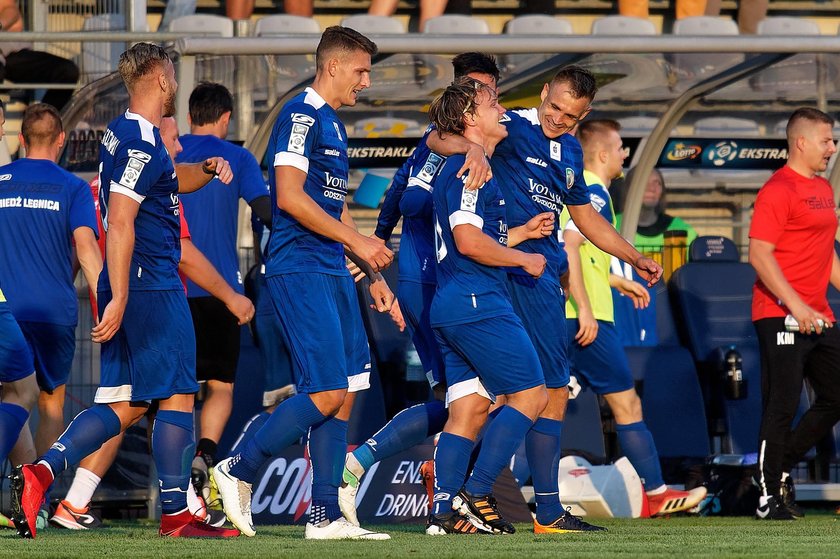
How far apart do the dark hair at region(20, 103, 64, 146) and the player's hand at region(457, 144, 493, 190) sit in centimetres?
278

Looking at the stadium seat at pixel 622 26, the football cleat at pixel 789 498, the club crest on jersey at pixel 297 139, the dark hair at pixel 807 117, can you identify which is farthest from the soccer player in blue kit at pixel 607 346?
the stadium seat at pixel 622 26

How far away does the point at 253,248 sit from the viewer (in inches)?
402

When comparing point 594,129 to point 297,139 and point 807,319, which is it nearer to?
point 807,319

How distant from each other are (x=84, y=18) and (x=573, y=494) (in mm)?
4799

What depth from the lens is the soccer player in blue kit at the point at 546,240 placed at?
6973 millimetres

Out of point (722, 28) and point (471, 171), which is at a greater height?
point (722, 28)

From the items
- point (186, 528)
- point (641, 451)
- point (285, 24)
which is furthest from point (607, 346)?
point (285, 24)

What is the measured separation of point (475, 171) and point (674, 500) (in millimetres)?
3285

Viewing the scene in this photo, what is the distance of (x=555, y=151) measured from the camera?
7.07m

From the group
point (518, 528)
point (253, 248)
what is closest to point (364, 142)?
point (253, 248)

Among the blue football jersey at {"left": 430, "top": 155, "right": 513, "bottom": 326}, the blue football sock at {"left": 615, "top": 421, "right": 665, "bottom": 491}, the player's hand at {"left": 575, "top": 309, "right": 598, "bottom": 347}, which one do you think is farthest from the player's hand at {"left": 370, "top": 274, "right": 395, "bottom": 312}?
the blue football sock at {"left": 615, "top": 421, "right": 665, "bottom": 491}

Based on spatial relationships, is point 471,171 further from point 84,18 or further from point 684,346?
point 84,18

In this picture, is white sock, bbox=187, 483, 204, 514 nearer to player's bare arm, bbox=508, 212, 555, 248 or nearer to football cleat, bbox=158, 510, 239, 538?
football cleat, bbox=158, 510, 239, 538

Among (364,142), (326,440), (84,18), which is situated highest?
(84,18)
